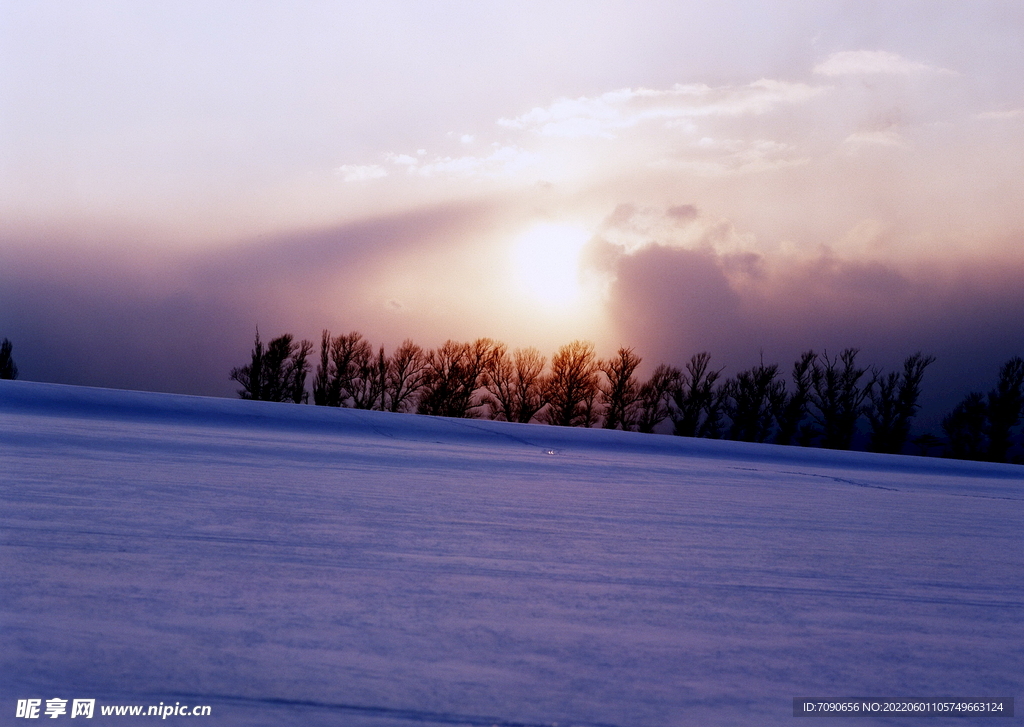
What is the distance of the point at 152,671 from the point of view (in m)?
1.03

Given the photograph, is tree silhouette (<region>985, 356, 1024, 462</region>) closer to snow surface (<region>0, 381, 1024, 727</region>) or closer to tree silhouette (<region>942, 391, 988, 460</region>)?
tree silhouette (<region>942, 391, 988, 460</region>)

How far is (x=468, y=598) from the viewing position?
146 cm

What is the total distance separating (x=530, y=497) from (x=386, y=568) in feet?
4.63

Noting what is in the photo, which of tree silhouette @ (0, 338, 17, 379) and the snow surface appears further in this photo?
tree silhouette @ (0, 338, 17, 379)

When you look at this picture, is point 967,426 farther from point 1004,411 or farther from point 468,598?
point 468,598

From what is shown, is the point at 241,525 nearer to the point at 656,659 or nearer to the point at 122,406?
the point at 656,659

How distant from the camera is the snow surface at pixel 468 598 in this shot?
3.39ft

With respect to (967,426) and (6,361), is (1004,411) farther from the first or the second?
(6,361)

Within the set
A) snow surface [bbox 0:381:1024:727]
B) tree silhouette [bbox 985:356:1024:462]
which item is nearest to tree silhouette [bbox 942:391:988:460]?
tree silhouette [bbox 985:356:1024:462]

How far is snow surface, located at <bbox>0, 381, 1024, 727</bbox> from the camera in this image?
1.03 metres

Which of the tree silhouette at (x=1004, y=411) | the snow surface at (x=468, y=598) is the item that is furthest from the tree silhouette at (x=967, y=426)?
the snow surface at (x=468, y=598)

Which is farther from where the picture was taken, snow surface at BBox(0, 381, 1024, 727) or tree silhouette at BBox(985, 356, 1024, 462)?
Answer: tree silhouette at BBox(985, 356, 1024, 462)

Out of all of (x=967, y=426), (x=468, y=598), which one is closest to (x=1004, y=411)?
(x=967, y=426)

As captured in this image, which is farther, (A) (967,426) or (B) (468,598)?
(A) (967,426)
